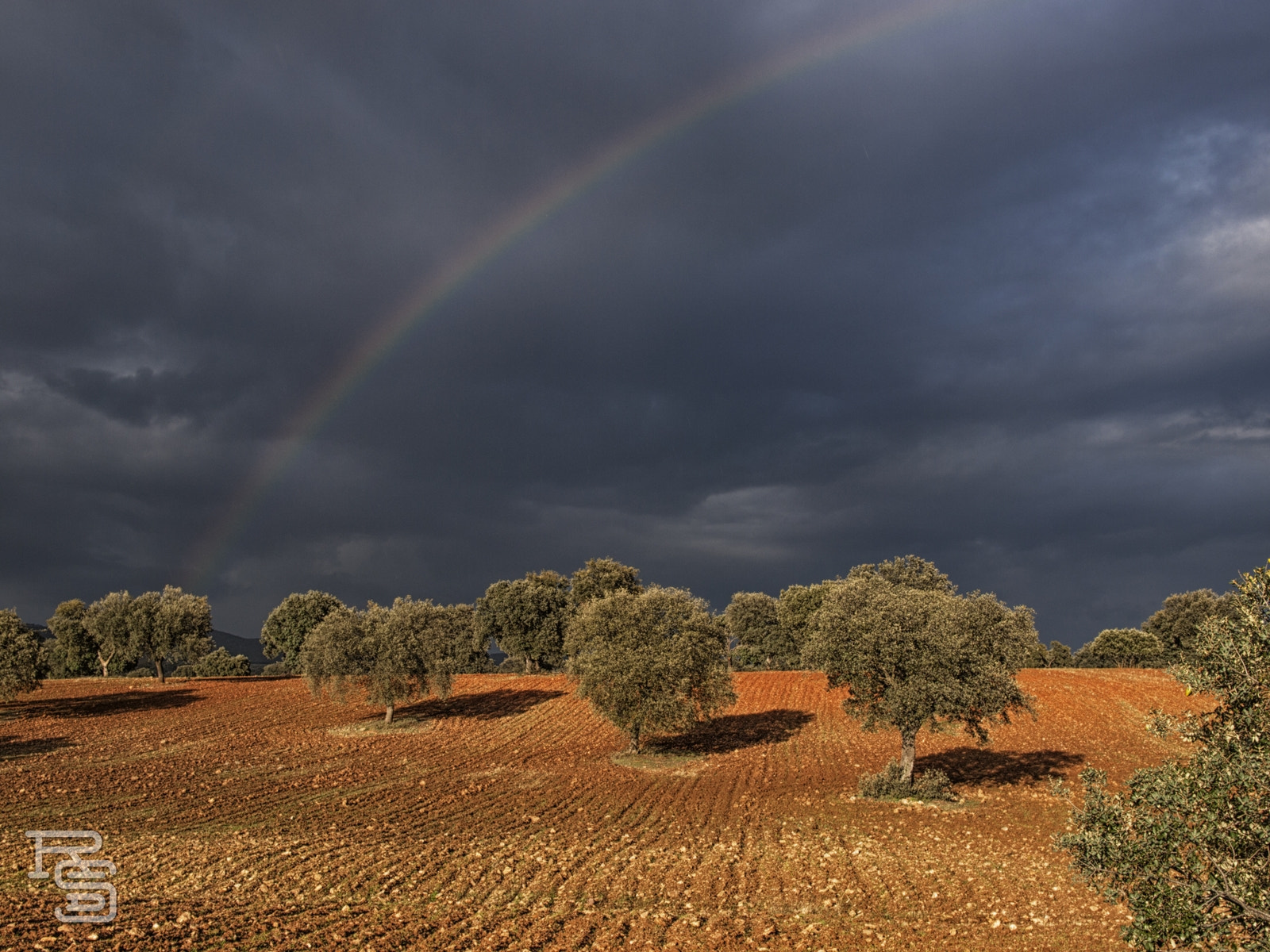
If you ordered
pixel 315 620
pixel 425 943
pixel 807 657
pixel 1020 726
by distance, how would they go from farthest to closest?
pixel 315 620 < pixel 1020 726 < pixel 807 657 < pixel 425 943

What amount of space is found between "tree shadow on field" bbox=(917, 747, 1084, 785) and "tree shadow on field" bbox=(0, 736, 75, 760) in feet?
161

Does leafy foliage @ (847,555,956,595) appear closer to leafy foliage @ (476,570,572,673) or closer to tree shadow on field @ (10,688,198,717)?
leafy foliage @ (476,570,572,673)

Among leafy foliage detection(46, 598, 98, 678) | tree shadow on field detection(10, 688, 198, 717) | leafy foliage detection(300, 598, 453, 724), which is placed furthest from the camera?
leafy foliage detection(46, 598, 98, 678)

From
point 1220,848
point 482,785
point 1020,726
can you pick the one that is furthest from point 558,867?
point 1020,726

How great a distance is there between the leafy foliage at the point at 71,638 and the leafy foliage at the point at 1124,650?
13492 cm

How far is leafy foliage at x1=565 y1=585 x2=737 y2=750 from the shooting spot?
1517 inches

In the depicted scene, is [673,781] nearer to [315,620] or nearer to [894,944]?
[894,944]

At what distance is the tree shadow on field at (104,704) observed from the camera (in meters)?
56.1

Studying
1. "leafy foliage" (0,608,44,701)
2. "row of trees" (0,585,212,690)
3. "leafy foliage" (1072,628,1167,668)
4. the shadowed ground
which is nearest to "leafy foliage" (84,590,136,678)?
"row of trees" (0,585,212,690)

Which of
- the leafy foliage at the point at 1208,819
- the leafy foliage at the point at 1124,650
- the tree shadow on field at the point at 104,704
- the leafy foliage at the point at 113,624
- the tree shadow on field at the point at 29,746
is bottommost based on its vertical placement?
the leafy foliage at the point at 1124,650

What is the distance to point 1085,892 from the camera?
18.1 meters

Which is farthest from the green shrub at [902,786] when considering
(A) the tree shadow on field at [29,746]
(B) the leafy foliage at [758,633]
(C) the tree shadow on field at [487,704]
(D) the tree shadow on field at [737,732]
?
(B) the leafy foliage at [758,633]

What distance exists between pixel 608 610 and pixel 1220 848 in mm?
34027

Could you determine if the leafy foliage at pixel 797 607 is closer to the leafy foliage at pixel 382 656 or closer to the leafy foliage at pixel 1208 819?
the leafy foliage at pixel 382 656
